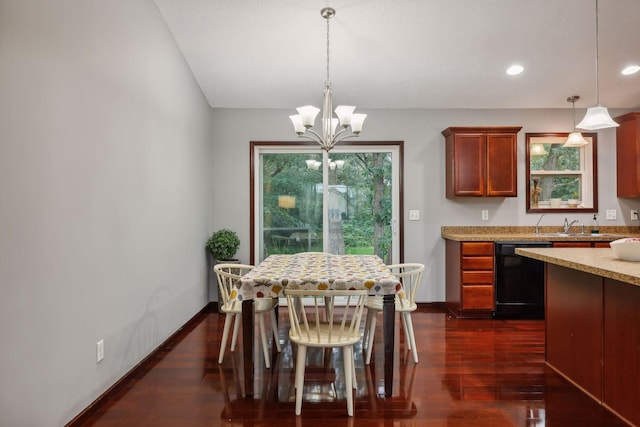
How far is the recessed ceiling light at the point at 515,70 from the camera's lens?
3.94 meters

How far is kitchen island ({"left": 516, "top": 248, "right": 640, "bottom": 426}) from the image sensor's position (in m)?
2.05

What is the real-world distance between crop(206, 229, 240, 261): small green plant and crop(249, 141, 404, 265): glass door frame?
0.30 metres

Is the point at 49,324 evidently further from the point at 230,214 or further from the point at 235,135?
the point at 235,135

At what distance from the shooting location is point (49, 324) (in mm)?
1886

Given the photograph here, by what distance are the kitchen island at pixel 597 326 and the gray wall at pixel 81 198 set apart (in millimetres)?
2705

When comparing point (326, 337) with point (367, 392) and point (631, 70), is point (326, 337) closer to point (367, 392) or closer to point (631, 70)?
point (367, 392)

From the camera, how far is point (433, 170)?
4754 mm

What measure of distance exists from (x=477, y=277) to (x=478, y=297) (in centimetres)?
21

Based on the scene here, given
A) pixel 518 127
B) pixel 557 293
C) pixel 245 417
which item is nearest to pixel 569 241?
pixel 518 127

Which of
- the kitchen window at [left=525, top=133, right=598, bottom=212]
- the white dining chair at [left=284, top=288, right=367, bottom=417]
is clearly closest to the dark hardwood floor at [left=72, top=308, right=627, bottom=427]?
the white dining chair at [left=284, top=288, right=367, bottom=417]

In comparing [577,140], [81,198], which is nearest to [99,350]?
[81,198]

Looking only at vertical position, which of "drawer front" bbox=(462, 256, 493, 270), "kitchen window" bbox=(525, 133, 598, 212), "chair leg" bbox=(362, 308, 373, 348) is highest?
"kitchen window" bbox=(525, 133, 598, 212)

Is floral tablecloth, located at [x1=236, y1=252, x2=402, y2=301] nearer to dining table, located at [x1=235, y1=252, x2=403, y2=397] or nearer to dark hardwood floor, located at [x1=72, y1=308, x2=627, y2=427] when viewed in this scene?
dining table, located at [x1=235, y1=252, x2=403, y2=397]

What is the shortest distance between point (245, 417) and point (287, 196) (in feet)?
9.99
